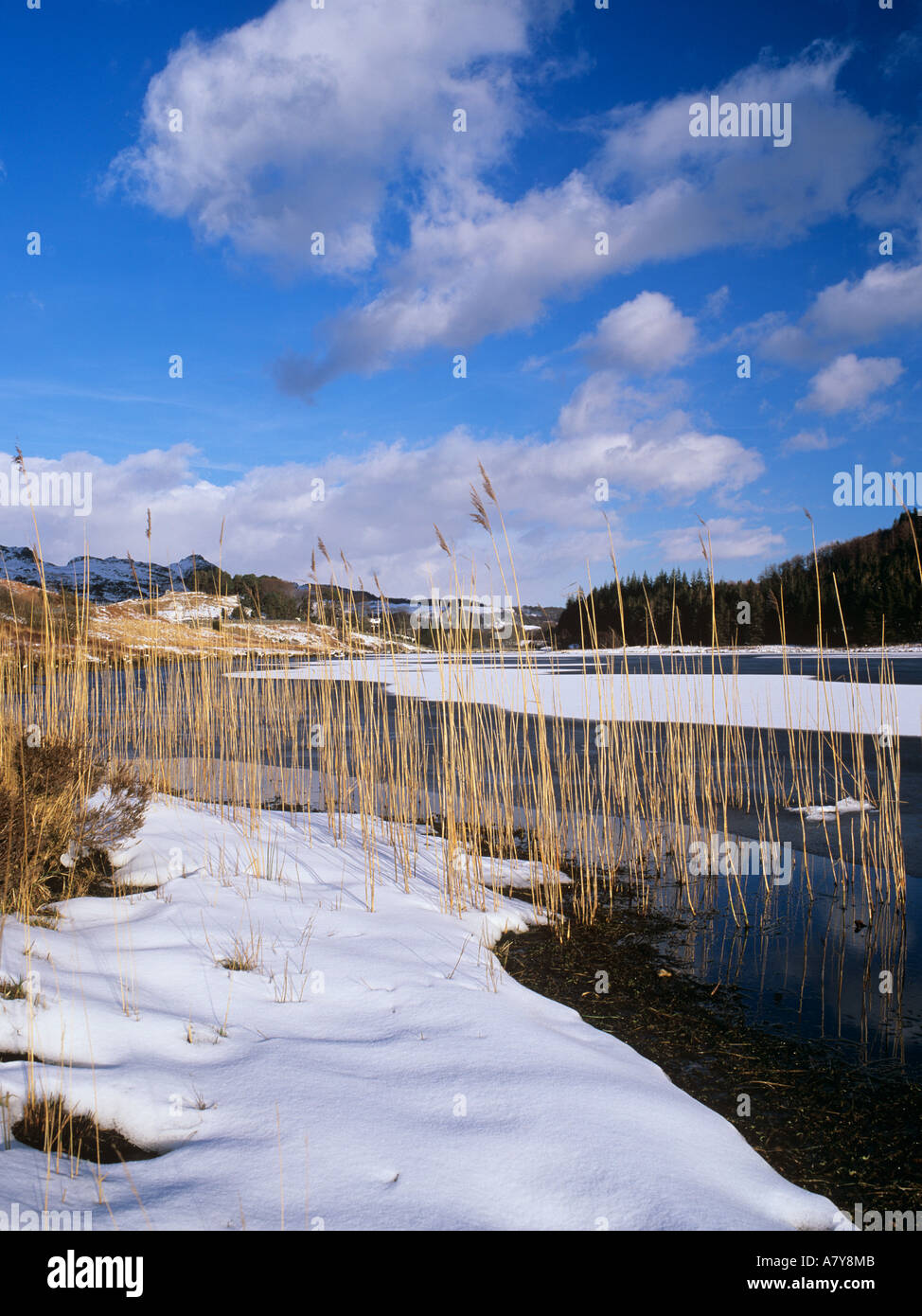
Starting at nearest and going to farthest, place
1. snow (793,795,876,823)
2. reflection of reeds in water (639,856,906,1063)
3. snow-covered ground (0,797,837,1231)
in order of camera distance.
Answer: snow-covered ground (0,797,837,1231) < reflection of reeds in water (639,856,906,1063) < snow (793,795,876,823)

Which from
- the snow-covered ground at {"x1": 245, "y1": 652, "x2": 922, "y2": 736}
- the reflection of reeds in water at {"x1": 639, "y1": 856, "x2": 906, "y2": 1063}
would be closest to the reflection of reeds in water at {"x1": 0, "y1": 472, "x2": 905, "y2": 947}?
the reflection of reeds in water at {"x1": 639, "y1": 856, "x2": 906, "y2": 1063}

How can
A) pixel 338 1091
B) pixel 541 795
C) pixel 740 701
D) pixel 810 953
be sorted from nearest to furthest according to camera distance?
pixel 338 1091, pixel 810 953, pixel 541 795, pixel 740 701

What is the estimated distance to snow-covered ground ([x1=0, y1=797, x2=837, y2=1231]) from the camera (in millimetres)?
1330

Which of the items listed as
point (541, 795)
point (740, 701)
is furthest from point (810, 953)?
point (740, 701)

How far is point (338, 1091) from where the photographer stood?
5.44ft

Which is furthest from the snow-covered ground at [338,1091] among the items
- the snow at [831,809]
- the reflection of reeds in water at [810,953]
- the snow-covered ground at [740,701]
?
the snow-covered ground at [740,701]

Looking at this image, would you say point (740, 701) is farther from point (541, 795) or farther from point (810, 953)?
point (810, 953)

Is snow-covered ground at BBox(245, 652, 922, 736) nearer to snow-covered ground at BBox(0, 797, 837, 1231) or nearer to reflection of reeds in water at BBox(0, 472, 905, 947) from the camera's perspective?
reflection of reeds in water at BBox(0, 472, 905, 947)

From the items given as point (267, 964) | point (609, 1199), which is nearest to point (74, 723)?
point (267, 964)

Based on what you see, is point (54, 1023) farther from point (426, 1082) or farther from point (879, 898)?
point (879, 898)

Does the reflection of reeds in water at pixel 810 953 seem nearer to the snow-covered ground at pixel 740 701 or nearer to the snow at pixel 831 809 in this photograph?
the snow at pixel 831 809

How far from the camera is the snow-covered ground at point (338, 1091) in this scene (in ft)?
4.36

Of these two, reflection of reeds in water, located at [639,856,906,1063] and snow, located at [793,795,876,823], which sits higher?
snow, located at [793,795,876,823]

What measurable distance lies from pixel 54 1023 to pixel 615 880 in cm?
294
